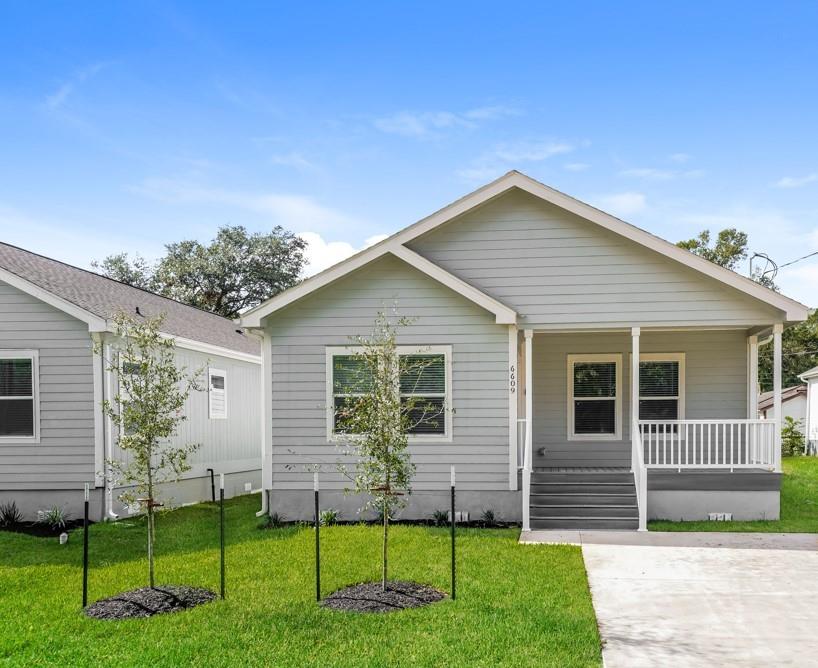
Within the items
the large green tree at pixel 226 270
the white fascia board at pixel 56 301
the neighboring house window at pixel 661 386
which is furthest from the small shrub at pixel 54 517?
the large green tree at pixel 226 270

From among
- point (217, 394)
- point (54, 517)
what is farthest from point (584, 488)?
point (54, 517)

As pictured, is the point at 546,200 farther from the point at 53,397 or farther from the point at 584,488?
the point at 53,397

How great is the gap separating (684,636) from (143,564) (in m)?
6.33

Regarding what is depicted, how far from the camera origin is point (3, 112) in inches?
633

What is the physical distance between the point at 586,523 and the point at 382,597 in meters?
5.26

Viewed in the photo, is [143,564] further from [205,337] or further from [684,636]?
[205,337]

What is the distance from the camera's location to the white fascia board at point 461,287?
11.7 metres

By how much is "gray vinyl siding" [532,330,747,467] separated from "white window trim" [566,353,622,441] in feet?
0.22

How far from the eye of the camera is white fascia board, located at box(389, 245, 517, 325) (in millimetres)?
11703

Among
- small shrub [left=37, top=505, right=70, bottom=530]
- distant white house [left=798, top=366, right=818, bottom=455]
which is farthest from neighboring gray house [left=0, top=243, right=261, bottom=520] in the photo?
distant white house [left=798, top=366, right=818, bottom=455]

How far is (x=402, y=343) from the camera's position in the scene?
39.7 ft

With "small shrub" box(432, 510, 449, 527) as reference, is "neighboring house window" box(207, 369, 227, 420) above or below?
above

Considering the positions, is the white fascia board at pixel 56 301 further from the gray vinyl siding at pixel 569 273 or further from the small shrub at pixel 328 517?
the gray vinyl siding at pixel 569 273

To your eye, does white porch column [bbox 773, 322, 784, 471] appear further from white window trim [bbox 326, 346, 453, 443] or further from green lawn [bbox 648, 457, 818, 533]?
white window trim [bbox 326, 346, 453, 443]
